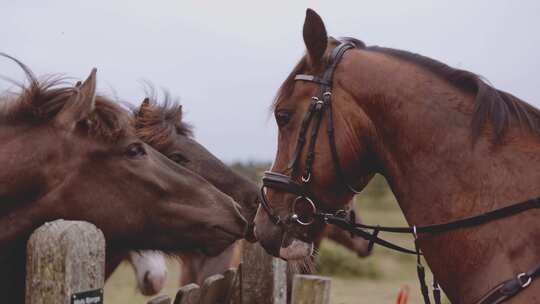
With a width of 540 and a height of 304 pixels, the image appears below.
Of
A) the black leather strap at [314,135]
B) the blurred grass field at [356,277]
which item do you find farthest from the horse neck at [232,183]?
the blurred grass field at [356,277]

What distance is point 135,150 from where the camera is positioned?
3.61m

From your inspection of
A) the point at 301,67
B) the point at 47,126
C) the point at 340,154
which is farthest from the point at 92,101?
the point at 340,154

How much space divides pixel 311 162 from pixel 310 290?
1117mm

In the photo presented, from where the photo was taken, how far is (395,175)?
3135 millimetres

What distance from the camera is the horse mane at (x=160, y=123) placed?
215 inches

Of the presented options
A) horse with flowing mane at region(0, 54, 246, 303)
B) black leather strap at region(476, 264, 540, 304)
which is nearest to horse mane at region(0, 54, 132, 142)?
horse with flowing mane at region(0, 54, 246, 303)

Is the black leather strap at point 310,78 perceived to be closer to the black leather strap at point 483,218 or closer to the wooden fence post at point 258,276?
the black leather strap at point 483,218

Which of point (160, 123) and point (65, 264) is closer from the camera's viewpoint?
point (65, 264)

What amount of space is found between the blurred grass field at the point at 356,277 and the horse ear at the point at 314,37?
7901mm

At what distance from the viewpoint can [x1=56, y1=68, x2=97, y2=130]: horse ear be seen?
130 inches

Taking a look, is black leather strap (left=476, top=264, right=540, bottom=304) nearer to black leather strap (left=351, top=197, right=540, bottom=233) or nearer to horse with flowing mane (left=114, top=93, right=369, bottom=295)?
black leather strap (left=351, top=197, right=540, bottom=233)

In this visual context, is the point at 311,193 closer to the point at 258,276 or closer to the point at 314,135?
the point at 314,135

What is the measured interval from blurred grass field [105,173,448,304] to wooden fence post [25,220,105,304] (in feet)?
26.9

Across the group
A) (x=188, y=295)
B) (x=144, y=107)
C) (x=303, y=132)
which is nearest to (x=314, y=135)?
(x=303, y=132)
